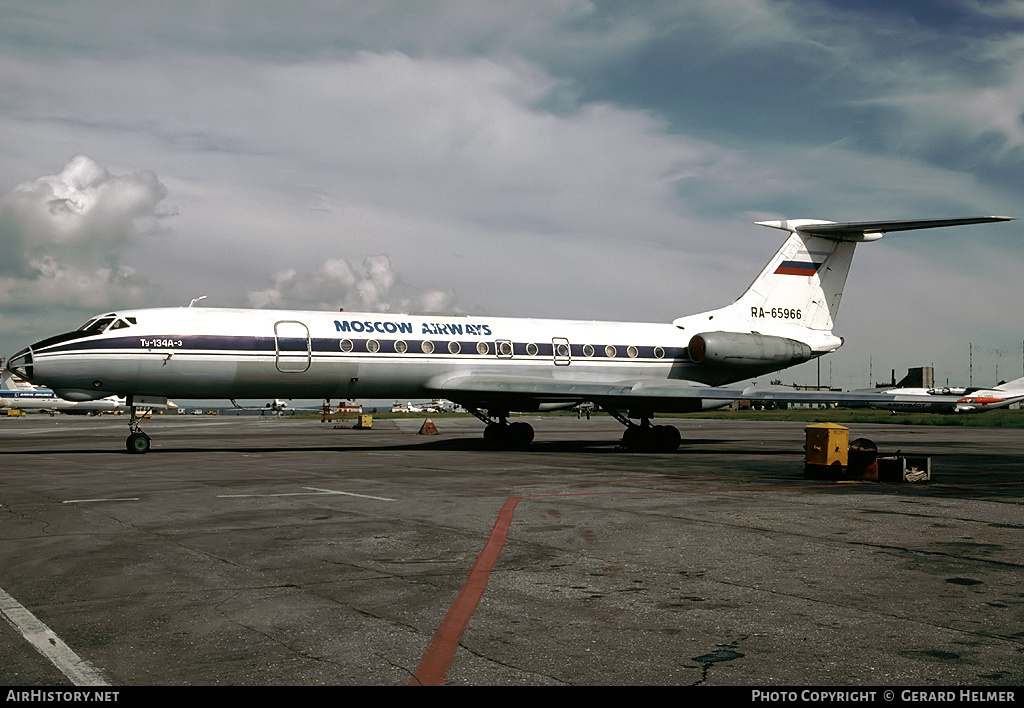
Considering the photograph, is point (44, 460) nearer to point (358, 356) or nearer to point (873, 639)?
point (358, 356)

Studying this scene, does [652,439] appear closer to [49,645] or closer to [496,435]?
[496,435]

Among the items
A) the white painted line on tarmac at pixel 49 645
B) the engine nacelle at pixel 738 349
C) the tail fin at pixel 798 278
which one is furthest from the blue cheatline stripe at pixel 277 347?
the white painted line on tarmac at pixel 49 645

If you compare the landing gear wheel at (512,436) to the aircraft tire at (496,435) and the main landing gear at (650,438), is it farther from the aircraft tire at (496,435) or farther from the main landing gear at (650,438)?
the main landing gear at (650,438)

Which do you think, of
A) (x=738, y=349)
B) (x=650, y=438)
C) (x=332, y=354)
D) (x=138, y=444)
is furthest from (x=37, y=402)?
(x=738, y=349)

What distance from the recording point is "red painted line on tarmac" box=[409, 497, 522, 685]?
4.34 meters

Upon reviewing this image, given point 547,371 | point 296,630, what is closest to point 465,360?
point 547,371

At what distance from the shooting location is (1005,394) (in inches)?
2889

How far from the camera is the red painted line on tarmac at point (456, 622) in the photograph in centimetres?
434

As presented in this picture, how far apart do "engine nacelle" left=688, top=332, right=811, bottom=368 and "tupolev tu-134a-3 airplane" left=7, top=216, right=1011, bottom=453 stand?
0.15 feet

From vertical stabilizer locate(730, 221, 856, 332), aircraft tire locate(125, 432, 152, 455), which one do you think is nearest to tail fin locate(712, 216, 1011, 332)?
vertical stabilizer locate(730, 221, 856, 332)

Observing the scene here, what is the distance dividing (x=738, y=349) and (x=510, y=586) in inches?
876

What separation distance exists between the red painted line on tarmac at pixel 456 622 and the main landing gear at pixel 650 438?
1697 cm

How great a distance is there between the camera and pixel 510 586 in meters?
6.32
